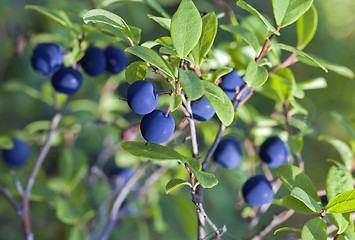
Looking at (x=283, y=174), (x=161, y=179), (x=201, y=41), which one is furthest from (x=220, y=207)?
(x=201, y=41)

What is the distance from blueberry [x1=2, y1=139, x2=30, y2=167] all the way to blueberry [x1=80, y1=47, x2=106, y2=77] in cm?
46

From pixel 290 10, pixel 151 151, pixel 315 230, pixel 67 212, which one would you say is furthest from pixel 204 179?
pixel 67 212

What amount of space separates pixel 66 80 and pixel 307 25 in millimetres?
531

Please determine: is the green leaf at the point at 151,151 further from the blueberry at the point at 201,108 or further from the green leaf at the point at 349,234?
the green leaf at the point at 349,234

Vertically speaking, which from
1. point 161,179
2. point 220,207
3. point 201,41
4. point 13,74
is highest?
point 201,41

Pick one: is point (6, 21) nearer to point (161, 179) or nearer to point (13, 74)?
point (13, 74)

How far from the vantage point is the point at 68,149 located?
3.62 feet

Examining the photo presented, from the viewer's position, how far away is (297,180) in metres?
0.60

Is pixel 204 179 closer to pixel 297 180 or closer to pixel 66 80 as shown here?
pixel 297 180

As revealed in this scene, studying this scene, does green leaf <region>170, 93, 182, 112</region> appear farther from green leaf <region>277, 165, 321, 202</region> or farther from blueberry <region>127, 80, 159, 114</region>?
green leaf <region>277, 165, 321, 202</region>

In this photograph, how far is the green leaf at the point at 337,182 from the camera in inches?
23.0

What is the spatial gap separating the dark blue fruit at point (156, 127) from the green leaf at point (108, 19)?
133 millimetres

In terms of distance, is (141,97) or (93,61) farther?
(93,61)

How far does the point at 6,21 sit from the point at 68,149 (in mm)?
870
